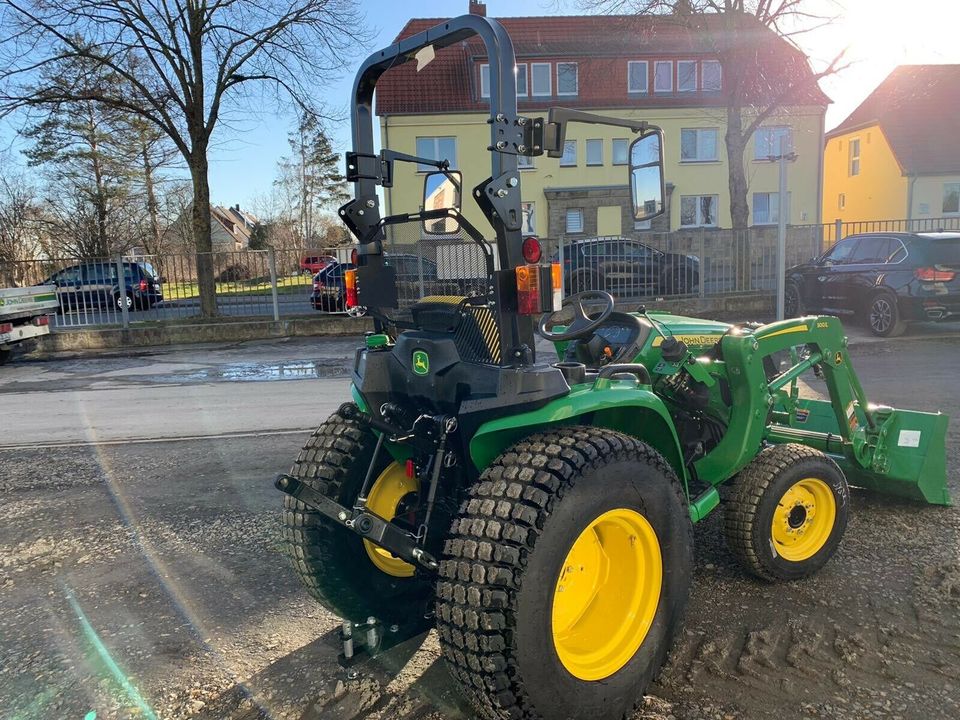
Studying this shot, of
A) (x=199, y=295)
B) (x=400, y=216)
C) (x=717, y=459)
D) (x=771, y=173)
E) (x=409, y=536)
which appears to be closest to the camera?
(x=409, y=536)

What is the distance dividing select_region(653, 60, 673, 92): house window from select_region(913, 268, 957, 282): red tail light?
23636mm

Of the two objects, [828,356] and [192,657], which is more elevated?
[828,356]

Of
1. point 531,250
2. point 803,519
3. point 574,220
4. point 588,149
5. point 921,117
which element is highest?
point 921,117

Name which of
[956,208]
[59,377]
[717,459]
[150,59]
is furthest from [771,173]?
[717,459]

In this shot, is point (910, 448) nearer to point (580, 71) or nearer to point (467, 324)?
point (467, 324)

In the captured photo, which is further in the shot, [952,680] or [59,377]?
[59,377]

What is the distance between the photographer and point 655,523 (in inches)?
102

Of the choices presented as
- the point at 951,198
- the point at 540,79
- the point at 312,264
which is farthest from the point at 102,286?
the point at 951,198

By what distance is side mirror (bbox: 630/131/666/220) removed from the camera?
2.88 metres

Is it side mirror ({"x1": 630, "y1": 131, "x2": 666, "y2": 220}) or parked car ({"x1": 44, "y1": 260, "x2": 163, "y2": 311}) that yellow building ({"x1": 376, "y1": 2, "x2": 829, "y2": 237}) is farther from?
side mirror ({"x1": 630, "y1": 131, "x2": 666, "y2": 220})

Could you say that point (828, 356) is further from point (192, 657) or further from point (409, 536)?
point (192, 657)

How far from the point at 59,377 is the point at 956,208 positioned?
36.7m

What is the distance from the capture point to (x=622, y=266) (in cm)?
1548

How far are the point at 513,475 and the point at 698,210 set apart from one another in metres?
32.7
